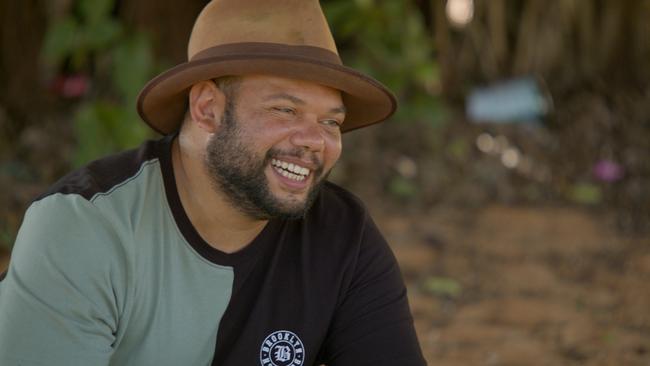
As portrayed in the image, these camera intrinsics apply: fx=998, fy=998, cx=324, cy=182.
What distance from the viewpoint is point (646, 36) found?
666 centimetres

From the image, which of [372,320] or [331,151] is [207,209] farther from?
[372,320]

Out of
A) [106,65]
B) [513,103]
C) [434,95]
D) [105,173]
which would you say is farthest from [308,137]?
[513,103]

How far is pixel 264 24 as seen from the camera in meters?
2.50

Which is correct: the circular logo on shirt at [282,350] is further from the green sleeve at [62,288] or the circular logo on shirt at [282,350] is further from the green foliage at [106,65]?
the green foliage at [106,65]

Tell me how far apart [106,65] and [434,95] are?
2.06 meters

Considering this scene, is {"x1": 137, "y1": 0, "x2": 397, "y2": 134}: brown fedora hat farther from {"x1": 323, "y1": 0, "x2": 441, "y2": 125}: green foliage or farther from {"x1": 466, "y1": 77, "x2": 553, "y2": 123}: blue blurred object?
{"x1": 466, "y1": 77, "x2": 553, "y2": 123}: blue blurred object

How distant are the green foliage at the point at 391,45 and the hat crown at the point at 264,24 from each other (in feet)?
8.61

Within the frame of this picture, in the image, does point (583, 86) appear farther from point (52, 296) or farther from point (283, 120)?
point (52, 296)

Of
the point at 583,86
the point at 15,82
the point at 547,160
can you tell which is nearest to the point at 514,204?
the point at 547,160

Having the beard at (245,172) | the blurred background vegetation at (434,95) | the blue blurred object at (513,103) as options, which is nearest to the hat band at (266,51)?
the beard at (245,172)

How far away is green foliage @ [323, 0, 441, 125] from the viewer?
534 cm

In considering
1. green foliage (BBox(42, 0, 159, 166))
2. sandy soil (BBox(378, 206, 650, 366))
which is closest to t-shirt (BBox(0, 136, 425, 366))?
sandy soil (BBox(378, 206, 650, 366))

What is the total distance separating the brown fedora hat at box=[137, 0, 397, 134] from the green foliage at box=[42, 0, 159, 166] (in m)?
2.31

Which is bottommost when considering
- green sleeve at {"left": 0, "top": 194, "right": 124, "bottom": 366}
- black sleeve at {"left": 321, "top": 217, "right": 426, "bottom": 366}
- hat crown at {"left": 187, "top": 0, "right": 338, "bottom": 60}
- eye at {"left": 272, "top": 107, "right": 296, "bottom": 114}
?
green sleeve at {"left": 0, "top": 194, "right": 124, "bottom": 366}
